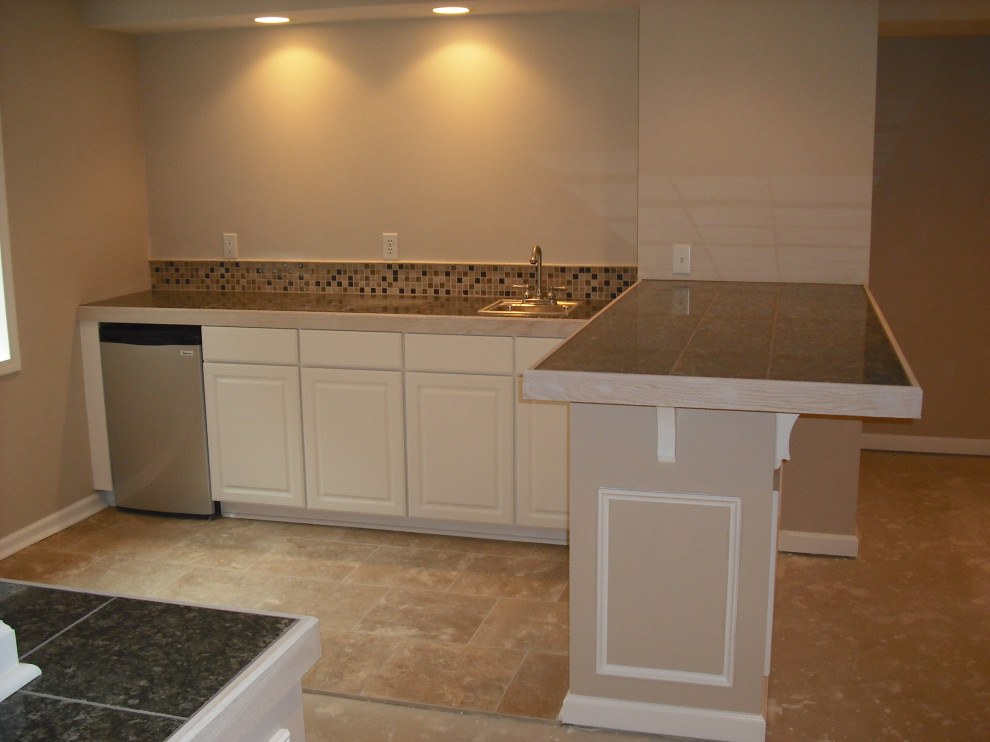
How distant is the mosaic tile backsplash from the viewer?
407 centimetres

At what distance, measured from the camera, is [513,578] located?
348 centimetres

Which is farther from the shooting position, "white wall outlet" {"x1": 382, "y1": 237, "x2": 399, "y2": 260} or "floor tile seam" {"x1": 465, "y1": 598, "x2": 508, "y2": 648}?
"white wall outlet" {"x1": 382, "y1": 237, "x2": 399, "y2": 260}

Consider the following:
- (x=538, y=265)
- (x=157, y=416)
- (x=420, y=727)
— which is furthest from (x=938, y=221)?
(x=157, y=416)

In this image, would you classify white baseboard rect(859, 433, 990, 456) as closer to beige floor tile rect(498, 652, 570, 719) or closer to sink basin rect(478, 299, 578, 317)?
sink basin rect(478, 299, 578, 317)

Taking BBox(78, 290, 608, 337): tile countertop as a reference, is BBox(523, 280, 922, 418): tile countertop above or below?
above

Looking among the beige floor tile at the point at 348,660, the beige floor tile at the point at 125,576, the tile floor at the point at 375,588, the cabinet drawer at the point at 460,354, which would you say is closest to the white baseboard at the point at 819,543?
the tile floor at the point at 375,588

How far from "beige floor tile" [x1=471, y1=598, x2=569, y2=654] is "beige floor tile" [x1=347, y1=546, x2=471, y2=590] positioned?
295mm

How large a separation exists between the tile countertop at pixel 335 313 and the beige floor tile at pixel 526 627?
3.12 feet

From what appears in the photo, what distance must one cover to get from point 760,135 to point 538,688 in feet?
6.66

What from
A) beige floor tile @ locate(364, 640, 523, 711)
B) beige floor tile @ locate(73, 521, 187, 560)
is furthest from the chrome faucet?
beige floor tile @ locate(73, 521, 187, 560)

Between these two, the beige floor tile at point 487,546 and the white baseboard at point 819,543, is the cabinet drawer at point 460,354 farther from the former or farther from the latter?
the white baseboard at point 819,543

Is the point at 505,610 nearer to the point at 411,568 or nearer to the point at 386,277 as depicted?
the point at 411,568

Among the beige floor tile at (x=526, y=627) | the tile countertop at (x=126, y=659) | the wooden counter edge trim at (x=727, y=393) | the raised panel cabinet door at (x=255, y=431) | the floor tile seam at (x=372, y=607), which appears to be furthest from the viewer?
the raised panel cabinet door at (x=255, y=431)

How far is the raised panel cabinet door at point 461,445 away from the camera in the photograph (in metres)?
3.67
